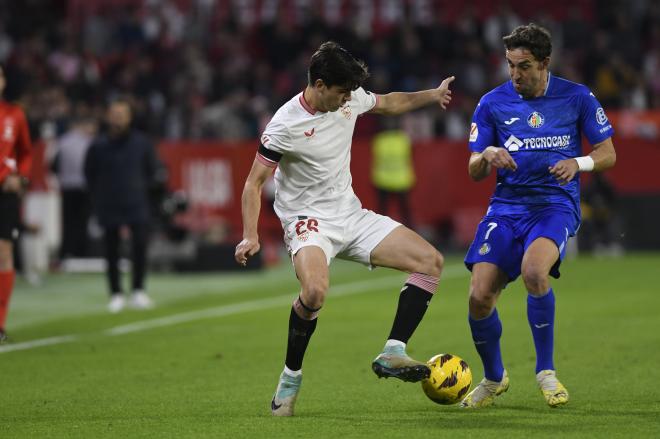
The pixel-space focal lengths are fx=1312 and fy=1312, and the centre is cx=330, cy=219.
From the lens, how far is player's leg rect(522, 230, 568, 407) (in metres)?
7.68

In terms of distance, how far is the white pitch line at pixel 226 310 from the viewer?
12.0 meters

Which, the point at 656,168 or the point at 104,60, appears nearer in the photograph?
the point at 656,168

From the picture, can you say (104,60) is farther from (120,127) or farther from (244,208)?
(244,208)

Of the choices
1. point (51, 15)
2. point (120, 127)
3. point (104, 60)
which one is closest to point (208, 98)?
point (104, 60)

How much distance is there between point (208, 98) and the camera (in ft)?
87.6

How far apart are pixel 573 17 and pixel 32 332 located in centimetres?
1696

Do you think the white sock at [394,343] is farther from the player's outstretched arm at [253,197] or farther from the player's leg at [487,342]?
the player's outstretched arm at [253,197]

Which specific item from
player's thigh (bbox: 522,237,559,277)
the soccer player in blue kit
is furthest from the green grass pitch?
player's thigh (bbox: 522,237,559,277)

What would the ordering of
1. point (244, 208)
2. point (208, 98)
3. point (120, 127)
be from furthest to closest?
point (208, 98) → point (120, 127) → point (244, 208)

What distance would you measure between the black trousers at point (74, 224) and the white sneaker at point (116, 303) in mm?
5793

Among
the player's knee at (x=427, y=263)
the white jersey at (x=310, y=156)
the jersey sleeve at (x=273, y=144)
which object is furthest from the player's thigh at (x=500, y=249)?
the jersey sleeve at (x=273, y=144)

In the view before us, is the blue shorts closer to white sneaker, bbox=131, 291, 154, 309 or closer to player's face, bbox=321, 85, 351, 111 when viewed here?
player's face, bbox=321, 85, 351, 111

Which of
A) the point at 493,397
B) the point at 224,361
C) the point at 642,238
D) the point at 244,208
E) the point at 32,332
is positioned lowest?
the point at 642,238

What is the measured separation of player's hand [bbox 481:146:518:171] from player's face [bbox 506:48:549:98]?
59 centimetres
